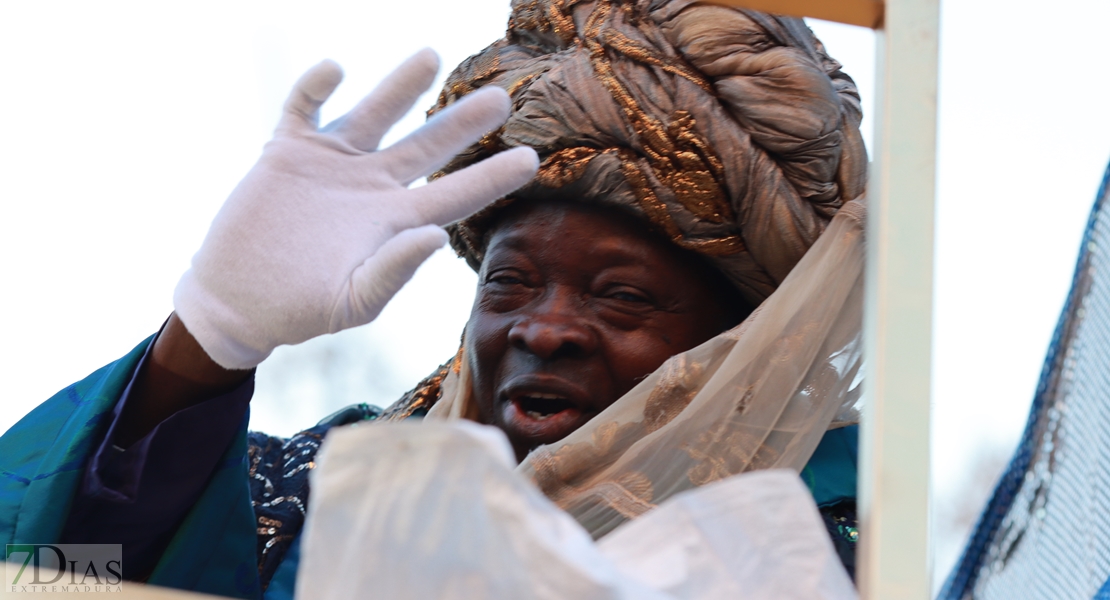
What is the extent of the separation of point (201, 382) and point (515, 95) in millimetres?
724

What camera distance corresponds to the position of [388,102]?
1.41 meters

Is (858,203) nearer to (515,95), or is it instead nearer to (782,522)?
(515,95)

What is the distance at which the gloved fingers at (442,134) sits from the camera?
4.68ft

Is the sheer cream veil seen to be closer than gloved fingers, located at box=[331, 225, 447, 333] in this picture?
No

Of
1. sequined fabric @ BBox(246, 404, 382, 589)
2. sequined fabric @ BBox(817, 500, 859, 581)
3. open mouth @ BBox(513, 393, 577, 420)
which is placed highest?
open mouth @ BBox(513, 393, 577, 420)

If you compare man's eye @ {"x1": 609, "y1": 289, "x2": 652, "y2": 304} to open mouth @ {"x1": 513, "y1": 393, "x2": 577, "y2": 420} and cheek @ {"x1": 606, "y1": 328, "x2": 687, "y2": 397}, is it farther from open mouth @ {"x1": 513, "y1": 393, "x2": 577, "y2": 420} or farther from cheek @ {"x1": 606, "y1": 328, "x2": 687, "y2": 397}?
open mouth @ {"x1": 513, "y1": 393, "x2": 577, "y2": 420}

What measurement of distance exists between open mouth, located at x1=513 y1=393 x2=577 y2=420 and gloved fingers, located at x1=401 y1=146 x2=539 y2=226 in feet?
1.78

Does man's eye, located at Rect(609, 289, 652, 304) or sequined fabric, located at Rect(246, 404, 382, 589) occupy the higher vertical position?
man's eye, located at Rect(609, 289, 652, 304)

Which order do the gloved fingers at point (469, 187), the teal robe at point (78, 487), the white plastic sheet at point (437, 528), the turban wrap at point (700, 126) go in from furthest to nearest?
the turban wrap at point (700, 126)
the teal robe at point (78, 487)
the gloved fingers at point (469, 187)
the white plastic sheet at point (437, 528)

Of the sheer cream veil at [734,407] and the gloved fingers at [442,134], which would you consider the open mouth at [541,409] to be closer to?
the sheer cream veil at [734,407]

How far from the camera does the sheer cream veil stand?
170cm

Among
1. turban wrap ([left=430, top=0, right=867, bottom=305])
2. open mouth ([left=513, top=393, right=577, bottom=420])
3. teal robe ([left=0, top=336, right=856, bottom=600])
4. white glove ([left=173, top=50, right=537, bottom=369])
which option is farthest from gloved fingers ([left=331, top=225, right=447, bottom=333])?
turban wrap ([left=430, top=0, right=867, bottom=305])

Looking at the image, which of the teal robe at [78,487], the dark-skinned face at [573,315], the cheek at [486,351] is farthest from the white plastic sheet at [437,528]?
the cheek at [486,351]

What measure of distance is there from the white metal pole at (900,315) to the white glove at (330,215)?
0.52 meters
